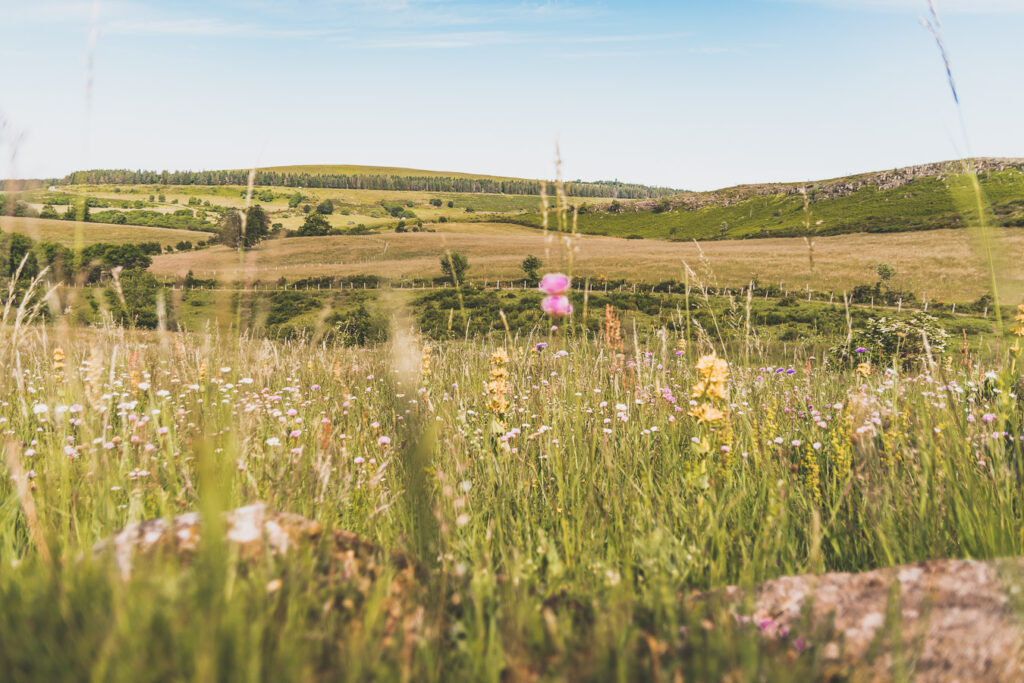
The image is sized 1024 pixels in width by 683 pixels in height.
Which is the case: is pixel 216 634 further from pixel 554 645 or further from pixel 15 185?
pixel 15 185

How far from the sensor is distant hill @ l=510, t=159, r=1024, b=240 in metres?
112

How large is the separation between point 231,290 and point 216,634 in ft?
3.01

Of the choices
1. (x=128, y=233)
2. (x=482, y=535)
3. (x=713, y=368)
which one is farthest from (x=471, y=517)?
(x=128, y=233)

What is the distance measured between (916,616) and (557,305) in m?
1.22

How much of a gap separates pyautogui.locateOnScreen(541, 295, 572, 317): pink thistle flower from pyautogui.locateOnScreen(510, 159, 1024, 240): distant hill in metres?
103

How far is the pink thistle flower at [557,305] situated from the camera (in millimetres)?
1812

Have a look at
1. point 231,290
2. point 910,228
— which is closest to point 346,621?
point 231,290

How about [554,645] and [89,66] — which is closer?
[554,645]

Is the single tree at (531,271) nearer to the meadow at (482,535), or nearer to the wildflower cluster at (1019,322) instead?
the wildflower cluster at (1019,322)

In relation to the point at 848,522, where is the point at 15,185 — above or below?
above

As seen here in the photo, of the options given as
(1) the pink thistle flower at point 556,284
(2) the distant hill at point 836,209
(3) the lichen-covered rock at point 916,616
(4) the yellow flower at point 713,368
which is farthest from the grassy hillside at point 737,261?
(3) the lichen-covered rock at point 916,616

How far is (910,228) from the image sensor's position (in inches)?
3999

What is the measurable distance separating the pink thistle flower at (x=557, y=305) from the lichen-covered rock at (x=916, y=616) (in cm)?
93

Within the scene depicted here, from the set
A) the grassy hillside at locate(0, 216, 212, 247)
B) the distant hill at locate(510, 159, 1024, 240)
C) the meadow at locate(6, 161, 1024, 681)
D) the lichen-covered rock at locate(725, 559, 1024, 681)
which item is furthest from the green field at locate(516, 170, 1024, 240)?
the lichen-covered rock at locate(725, 559, 1024, 681)
